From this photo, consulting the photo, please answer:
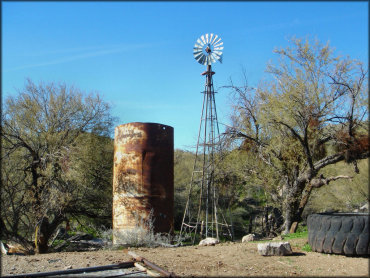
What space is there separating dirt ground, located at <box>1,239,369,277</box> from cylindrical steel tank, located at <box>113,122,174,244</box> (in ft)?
8.71

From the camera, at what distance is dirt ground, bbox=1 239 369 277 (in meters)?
6.85

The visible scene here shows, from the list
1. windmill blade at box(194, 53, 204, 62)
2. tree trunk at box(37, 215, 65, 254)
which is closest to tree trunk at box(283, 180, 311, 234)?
windmill blade at box(194, 53, 204, 62)

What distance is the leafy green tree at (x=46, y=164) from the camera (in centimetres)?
1411

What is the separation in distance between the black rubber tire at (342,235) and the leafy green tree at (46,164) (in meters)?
9.13

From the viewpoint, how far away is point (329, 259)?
7.58m

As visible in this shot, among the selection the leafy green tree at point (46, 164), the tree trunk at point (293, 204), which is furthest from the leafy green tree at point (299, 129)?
the leafy green tree at point (46, 164)

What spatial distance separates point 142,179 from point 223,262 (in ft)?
17.8

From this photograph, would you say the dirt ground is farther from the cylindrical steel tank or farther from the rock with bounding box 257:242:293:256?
the cylindrical steel tank

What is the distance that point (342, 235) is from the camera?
781 centimetres

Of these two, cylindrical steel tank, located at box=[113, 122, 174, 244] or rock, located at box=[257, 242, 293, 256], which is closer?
rock, located at box=[257, 242, 293, 256]

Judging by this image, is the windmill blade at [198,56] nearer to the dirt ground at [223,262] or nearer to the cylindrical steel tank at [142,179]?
the cylindrical steel tank at [142,179]

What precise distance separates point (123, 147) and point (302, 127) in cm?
632

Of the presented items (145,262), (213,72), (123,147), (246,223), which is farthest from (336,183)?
(145,262)

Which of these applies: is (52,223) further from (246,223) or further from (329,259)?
(246,223)
